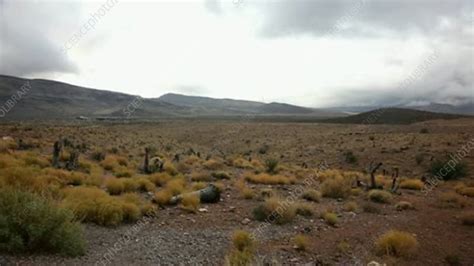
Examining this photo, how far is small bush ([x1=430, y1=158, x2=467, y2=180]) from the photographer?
89.8ft

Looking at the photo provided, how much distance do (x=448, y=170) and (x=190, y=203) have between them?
787 inches

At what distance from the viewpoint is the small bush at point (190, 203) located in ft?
46.2

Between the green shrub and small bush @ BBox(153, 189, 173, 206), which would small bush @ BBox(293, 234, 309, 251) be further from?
small bush @ BBox(153, 189, 173, 206)

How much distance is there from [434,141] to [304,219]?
3074 cm

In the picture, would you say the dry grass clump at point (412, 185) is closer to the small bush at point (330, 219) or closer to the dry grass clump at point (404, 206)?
the dry grass clump at point (404, 206)

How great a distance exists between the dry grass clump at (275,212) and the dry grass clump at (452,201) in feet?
25.7

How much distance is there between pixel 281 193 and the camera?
18.4m

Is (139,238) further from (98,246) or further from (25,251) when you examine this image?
(25,251)

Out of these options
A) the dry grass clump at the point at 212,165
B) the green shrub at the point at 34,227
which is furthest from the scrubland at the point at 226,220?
the dry grass clump at the point at 212,165

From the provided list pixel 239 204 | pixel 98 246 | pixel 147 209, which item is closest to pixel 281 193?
pixel 239 204

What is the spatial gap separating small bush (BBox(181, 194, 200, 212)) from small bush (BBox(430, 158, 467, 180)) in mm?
19187

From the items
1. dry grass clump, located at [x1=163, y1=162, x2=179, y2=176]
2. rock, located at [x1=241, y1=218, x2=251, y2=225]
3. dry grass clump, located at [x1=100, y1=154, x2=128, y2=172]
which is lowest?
dry grass clump, located at [x1=100, y1=154, x2=128, y2=172]

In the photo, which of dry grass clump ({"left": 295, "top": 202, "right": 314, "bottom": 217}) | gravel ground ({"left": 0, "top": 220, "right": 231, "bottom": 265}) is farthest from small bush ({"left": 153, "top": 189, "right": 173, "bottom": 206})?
dry grass clump ({"left": 295, "top": 202, "right": 314, "bottom": 217})

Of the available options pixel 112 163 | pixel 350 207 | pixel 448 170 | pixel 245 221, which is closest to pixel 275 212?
pixel 245 221
